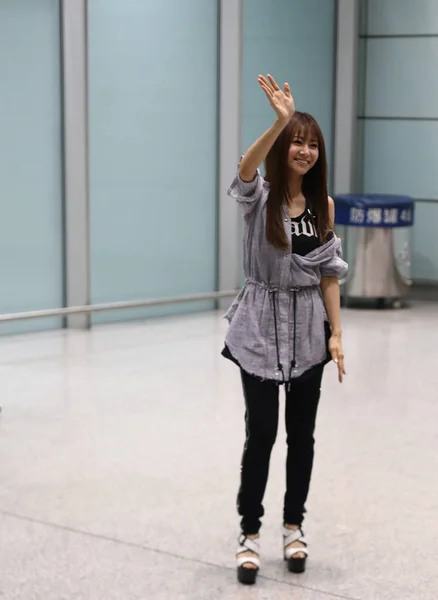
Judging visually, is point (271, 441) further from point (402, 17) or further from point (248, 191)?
point (402, 17)

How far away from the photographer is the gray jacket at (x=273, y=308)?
411cm

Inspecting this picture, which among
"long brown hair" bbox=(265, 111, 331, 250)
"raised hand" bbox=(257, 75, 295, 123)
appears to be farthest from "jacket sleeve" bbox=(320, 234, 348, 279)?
"raised hand" bbox=(257, 75, 295, 123)

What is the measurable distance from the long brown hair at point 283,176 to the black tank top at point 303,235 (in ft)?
0.14

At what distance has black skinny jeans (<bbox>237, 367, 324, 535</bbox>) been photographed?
411 cm

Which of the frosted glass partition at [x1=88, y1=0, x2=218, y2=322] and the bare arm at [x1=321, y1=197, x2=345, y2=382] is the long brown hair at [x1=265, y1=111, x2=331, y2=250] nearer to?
the bare arm at [x1=321, y1=197, x2=345, y2=382]

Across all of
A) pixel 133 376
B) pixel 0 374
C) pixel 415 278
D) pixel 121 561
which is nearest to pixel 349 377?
pixel 133 376

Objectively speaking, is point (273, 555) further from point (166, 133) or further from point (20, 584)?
point (166, 133)

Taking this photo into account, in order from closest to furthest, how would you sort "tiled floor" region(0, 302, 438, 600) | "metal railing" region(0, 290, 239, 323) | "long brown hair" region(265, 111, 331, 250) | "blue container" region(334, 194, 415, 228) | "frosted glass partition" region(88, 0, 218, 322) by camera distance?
1. "long brown hair" region(265, 111, 331, 250)
2. "tiled floor" region(0, 302, 438, 600)
3. "metal railing" region(0, 290, 239, 323)
4. "frosted glass partition" region(88, 0, 218, 322)
5. "blue container" region(334, 194, 415, 228)

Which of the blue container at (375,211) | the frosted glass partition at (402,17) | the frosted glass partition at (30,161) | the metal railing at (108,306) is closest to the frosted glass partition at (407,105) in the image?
the frosted glass partition at (402,17)

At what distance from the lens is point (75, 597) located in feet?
13.1

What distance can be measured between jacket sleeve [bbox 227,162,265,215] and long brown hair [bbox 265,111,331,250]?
4 centimetres

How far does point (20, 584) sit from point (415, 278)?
8.51 metres

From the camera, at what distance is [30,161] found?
9211 millimetres

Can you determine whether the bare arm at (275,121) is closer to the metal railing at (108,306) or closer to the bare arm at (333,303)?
the bare arm at (333,303)
